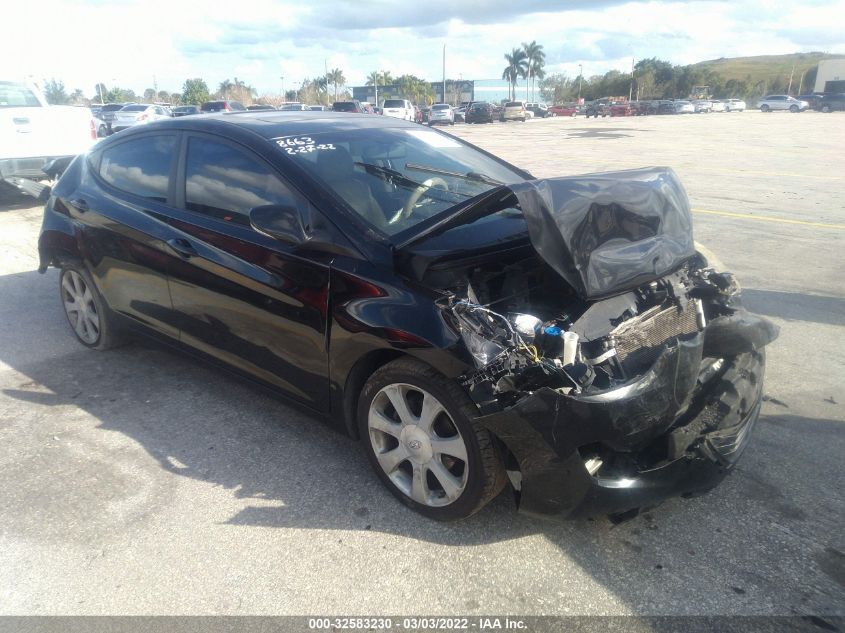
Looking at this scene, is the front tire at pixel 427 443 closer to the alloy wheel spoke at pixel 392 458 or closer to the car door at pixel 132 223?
the alloy wheel spoke at pixel 392 458

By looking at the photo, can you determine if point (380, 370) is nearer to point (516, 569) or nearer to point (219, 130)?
point (516, 569)

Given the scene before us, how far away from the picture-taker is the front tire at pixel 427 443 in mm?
2777

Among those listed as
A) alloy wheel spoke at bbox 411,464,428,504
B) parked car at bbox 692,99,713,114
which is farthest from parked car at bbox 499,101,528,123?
alloy wheel spoke at bbox 411,464,428,504

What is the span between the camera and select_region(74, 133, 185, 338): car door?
413cm

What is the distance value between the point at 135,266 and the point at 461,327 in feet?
8.30

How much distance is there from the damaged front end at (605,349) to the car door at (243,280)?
0.74 m

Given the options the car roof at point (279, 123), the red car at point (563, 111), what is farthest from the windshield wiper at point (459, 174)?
the red car at point (563, 111)

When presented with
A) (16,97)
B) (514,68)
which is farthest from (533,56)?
(16,97)

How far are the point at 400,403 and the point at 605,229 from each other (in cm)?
120

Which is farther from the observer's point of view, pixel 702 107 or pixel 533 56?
pixel 533 56

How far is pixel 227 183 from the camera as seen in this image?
12.3 feet

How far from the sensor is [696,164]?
16859 millimetres

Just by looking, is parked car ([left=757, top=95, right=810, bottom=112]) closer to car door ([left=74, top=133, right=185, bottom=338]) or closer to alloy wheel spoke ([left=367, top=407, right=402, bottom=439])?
car door ([left=74, top=133, right=185, bottom=338])

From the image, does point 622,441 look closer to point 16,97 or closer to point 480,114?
point 16,97
